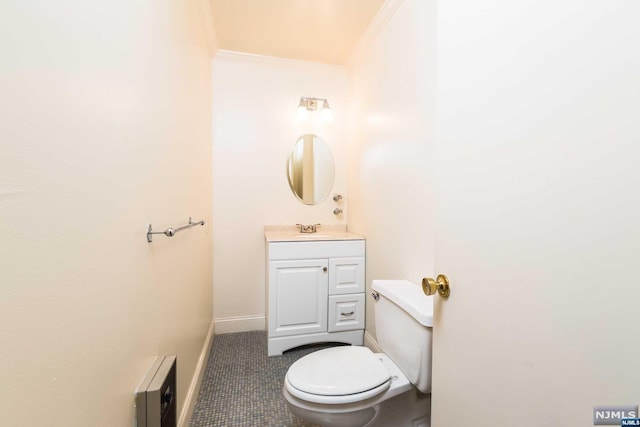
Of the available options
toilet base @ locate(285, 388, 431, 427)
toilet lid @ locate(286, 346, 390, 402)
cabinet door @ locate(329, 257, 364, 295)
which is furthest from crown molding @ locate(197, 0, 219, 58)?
toilet base @ locate(285, 388, 431, 427)

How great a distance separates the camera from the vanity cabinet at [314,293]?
189 centimetres

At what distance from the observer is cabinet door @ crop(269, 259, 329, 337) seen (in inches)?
74.0

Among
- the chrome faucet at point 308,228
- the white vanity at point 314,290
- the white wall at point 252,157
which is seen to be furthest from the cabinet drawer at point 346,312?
the white wall at point 252,157

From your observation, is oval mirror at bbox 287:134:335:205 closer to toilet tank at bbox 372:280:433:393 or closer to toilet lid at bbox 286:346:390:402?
toilet tank at bbox 372:280:433:393

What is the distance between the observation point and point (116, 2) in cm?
65

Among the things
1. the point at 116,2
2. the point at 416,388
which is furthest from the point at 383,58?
the point at 416,388

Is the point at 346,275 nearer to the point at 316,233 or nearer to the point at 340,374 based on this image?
the point at 316,233

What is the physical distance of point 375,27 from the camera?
179 centimetres

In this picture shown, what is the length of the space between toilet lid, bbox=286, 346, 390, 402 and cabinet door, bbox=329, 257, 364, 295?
73 centimetres

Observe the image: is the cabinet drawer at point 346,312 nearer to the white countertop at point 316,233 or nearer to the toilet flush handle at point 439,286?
the white countertop at point 316,233

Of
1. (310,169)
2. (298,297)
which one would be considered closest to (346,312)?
(298,297)

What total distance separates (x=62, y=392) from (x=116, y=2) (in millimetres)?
841

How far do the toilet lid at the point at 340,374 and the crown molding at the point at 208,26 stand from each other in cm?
199

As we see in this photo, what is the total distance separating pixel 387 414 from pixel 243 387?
2.89 ft
